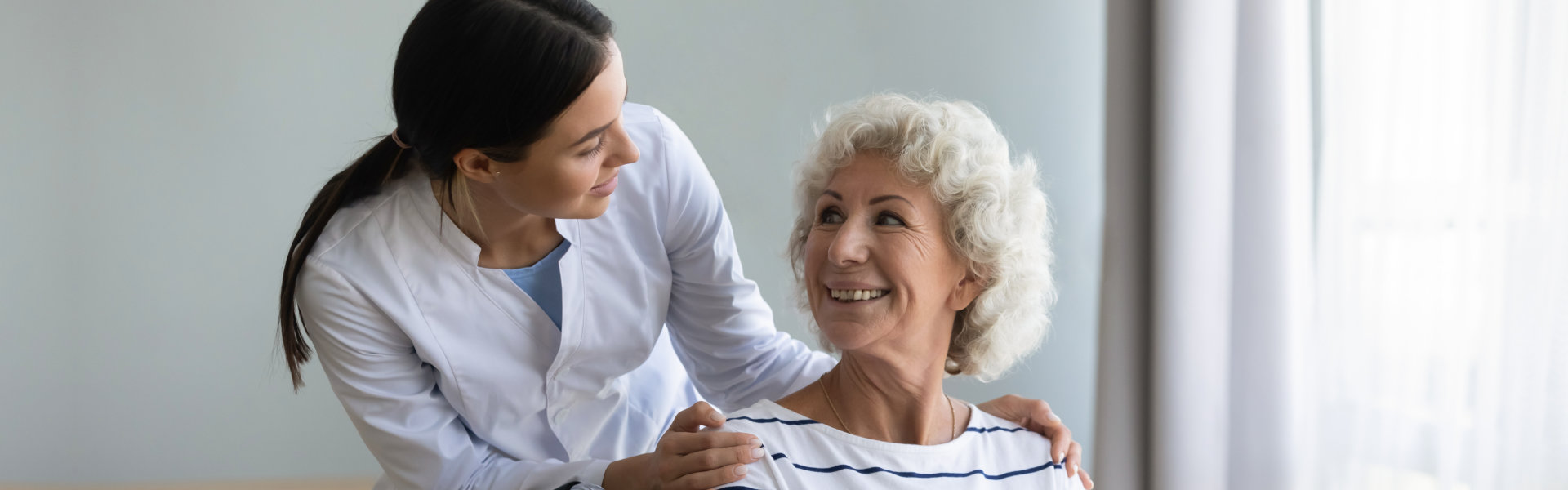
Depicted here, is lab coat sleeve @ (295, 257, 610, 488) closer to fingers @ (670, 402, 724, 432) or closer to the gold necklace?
fingers @ (670, 402, 724, 432)

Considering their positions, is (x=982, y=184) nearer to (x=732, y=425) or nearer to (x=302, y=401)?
(x=732, y=425)

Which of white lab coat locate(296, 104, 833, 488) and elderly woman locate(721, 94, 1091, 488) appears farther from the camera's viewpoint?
white lab coat locate(296, 104, 833, 488)

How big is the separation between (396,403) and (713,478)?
560mm

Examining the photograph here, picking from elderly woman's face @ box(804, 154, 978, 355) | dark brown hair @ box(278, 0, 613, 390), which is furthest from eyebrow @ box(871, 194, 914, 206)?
dark brown hair @ box(278, 0, 613, 390)

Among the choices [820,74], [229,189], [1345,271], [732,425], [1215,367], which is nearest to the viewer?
[732,425]

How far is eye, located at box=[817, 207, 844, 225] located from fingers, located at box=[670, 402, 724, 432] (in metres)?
0.29

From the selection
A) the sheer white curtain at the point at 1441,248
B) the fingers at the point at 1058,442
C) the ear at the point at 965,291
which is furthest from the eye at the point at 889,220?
the sheer white curtain at the point at 1441,248

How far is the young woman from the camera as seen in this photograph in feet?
4.04

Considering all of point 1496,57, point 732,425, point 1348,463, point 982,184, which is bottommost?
point 1348,463

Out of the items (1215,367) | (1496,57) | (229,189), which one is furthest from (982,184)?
(229,189)

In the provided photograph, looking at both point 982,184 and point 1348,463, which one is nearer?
point 982,184

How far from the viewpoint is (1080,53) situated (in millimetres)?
2895

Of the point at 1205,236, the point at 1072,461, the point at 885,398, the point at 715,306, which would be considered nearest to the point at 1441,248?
the point at 1205,236

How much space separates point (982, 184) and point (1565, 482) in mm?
1211
